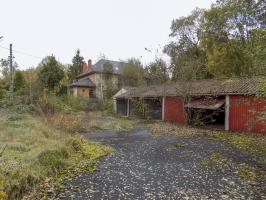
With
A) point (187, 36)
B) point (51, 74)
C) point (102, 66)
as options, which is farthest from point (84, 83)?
point (187, 36)

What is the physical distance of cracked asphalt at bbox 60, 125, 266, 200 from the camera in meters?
5.81

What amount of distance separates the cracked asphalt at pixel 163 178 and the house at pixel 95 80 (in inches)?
1048

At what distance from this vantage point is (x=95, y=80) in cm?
3962

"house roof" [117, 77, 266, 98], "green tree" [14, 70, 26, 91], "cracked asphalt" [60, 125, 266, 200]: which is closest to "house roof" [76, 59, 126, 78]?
"green tree" [14, 70, 26, 91]

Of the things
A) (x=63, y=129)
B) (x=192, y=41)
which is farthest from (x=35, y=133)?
(x=192, y=41)

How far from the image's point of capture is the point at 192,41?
34094 mm

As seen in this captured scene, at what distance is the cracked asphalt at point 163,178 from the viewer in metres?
5.81

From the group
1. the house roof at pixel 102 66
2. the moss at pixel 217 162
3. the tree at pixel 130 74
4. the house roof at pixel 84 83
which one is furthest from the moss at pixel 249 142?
the house roof at pixel 84 83

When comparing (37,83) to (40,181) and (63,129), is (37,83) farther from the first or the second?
(40,181)

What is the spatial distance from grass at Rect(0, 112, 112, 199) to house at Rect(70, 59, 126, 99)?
81.1 feet

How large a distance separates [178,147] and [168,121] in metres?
10.5

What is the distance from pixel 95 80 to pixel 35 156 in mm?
32857

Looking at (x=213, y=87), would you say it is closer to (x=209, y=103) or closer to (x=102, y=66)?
(x=209, y=103)

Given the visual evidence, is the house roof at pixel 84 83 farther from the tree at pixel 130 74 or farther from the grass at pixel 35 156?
the grass at pixel 35 156
